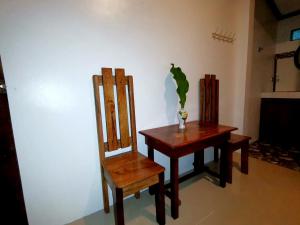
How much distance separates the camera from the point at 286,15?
346 centimetres

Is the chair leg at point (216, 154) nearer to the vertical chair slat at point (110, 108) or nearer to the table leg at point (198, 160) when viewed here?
the table leg at point (198, 160)

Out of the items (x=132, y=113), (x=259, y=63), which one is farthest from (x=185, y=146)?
(x=259, y=63)

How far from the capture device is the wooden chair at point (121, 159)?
1171mm

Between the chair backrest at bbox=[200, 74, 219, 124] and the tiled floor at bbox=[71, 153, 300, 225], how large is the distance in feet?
2.70

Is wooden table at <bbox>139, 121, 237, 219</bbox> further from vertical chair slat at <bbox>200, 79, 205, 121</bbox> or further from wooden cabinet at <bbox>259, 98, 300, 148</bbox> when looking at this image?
wooden cabinet at <bbox>259, 98, 300, 148</bbox>

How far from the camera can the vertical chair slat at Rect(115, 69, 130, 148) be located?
1527mm

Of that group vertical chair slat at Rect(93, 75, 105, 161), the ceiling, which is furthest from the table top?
the ceiling

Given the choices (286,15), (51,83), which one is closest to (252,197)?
(51,83)

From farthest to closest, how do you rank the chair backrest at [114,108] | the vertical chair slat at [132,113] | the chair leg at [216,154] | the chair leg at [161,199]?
1. the chair leg at [216,154]
2. the vertical chair slat at [132,113]
3. the chair backrest at [114,108]
4. the chair leg at [161,199]

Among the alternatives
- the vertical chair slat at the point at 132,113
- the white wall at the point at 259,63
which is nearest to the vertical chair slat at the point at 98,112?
the vertical chair slat at the point at 132,113

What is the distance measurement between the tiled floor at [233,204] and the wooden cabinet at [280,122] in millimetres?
1289

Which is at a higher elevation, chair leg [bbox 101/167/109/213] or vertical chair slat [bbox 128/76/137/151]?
vertical chair slat [bbox 128/76/137/151]

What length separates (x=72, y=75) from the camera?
4.40ft

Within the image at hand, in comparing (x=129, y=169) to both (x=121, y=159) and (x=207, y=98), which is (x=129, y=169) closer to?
(x=121, y=159)
